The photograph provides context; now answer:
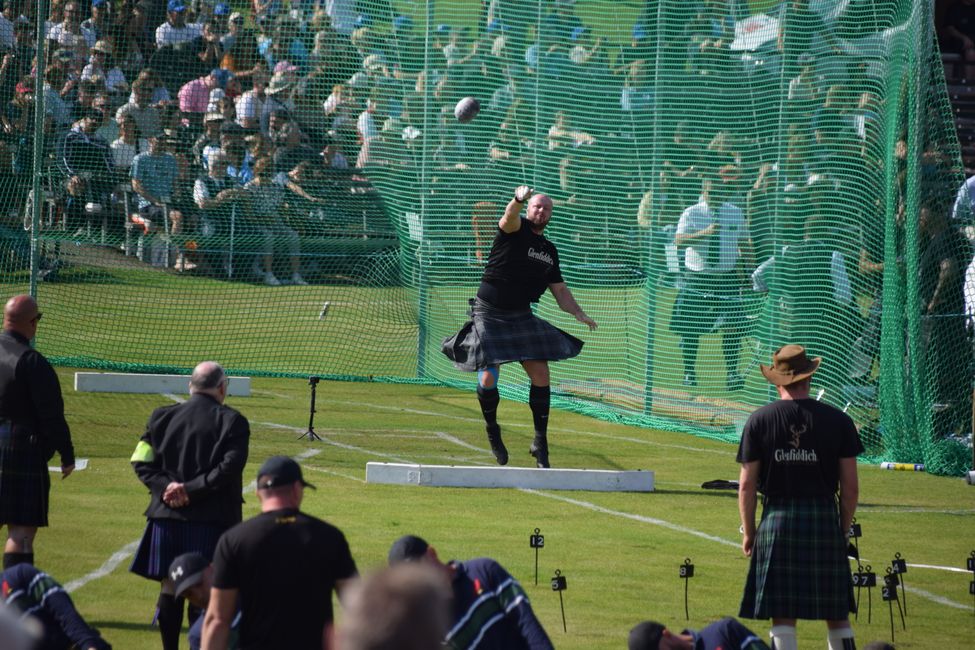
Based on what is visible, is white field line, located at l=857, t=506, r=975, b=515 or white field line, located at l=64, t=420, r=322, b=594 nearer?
white field line, located at l=64, t=420, r=322, b=594

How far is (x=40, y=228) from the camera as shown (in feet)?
43.0

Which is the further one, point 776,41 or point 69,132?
point 69,132

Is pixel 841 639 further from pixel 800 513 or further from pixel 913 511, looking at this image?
pixel 913 511

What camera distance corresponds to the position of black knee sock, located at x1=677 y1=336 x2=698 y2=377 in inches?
498

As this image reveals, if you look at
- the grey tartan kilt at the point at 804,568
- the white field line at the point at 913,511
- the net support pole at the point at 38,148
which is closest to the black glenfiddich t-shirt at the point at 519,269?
the white field line at the point at 913,511

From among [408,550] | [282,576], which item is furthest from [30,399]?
[408,550]

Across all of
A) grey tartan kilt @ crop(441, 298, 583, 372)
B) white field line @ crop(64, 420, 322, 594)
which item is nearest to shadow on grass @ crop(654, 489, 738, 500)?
grey tartan kilt @ crop(441, 298, 583, 372)

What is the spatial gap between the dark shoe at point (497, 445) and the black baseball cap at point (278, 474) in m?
5.35

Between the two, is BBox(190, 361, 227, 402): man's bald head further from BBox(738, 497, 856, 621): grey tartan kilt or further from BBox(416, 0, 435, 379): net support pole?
BBox(416, 0, 435, 379): net support pole

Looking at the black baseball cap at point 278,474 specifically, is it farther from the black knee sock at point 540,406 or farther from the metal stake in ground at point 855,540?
the black knee sock at point 540,406

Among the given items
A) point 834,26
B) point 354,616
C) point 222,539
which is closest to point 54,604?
point 222,539

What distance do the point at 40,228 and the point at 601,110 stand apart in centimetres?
528

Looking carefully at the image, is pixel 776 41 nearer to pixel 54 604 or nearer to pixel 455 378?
pixel 455 378

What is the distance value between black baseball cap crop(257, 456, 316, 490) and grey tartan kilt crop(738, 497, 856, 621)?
2.08 metres
